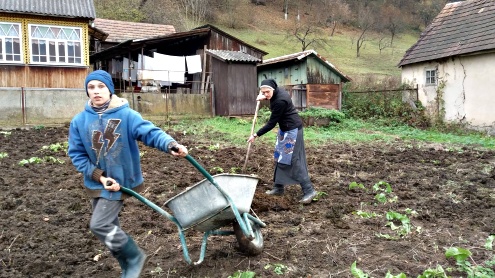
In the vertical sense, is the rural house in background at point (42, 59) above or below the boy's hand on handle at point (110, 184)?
above

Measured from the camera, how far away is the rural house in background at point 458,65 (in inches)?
591

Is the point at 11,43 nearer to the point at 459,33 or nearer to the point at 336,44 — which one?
the point at 459,33

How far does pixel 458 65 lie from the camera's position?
16.2m

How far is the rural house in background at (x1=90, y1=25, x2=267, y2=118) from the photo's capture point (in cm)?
1750

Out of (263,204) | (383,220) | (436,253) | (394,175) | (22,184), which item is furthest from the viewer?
(394,175)

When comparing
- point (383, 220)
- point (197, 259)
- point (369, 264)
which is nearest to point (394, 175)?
point (383, 220)

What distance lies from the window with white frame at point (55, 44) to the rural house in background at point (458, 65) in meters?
13.5

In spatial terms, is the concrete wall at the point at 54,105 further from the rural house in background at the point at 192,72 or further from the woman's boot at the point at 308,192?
the woman's boot at the point at 308,192

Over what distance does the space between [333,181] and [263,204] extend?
1.98 meters

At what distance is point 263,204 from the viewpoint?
17.9 ft

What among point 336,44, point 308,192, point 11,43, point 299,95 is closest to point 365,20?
point 336,44

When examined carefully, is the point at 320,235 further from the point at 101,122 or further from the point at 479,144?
the point at 479,144

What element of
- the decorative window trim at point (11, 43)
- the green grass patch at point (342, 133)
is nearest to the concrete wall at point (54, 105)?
the decorative window trim at point (11, 43)

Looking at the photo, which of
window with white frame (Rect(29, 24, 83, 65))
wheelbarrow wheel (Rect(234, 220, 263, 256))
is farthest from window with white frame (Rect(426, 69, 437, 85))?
wheelbarrow wheel (Rect(234, 220, 263, 256))
